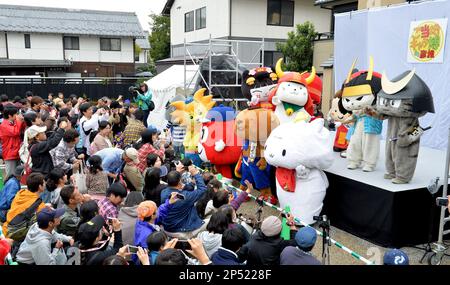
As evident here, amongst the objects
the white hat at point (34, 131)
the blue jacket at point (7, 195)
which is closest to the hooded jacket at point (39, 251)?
the blue jacket at point (7, 195)

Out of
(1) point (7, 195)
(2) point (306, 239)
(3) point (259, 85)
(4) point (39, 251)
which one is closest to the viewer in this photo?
(2) point (306, 239)

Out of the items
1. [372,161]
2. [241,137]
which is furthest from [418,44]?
[241,137]

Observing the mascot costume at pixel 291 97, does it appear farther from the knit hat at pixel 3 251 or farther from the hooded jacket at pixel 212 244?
the knit hat at pixel 3 251

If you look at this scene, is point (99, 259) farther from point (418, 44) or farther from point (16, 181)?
point (418, 44)

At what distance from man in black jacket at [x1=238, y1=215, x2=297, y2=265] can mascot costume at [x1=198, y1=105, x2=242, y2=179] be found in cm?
366

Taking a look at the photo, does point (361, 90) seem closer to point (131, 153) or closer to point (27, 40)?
point (131, 153)

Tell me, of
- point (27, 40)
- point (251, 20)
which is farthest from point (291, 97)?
point (27, 40)

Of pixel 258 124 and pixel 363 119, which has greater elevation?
pixel 363 119

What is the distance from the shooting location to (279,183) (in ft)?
19.8

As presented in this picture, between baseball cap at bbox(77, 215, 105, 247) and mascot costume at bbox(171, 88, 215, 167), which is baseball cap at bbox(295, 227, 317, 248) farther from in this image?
mascot costume at bbox(171, 88, 215, 167)

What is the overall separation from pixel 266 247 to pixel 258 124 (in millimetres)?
3116

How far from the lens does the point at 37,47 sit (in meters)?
27.3

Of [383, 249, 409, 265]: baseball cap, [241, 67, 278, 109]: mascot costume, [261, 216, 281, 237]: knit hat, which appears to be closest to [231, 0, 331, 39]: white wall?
[241, 67, 278, 109]: mascot costume

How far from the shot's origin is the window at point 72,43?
28.2 m
